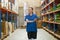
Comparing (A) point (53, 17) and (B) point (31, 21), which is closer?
(B) point (31, 21)

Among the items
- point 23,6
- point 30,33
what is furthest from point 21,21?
point 30,33

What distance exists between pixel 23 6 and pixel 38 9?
1495mm

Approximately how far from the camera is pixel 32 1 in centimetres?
1445

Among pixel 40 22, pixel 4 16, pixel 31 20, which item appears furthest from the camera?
pixel 40 22

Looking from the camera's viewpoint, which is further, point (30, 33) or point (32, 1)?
point (32, 1)

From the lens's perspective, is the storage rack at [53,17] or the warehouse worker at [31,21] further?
the storage rack at [53,17]

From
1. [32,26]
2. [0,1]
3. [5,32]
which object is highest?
[0,1]

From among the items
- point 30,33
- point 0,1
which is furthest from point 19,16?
point 30,33

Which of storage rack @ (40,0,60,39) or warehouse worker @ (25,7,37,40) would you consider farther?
storage rack @ (40,0,60,39)

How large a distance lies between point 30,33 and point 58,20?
7.46 ft

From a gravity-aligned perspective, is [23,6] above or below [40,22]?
above

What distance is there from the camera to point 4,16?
25.8ft

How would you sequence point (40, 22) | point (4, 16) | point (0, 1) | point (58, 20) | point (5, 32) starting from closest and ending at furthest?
point (0, 1)
point (58, 20)
point (5, 32)
point (4, 16)
point (40, 22)

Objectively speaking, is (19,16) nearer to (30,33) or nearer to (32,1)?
(32,1)
